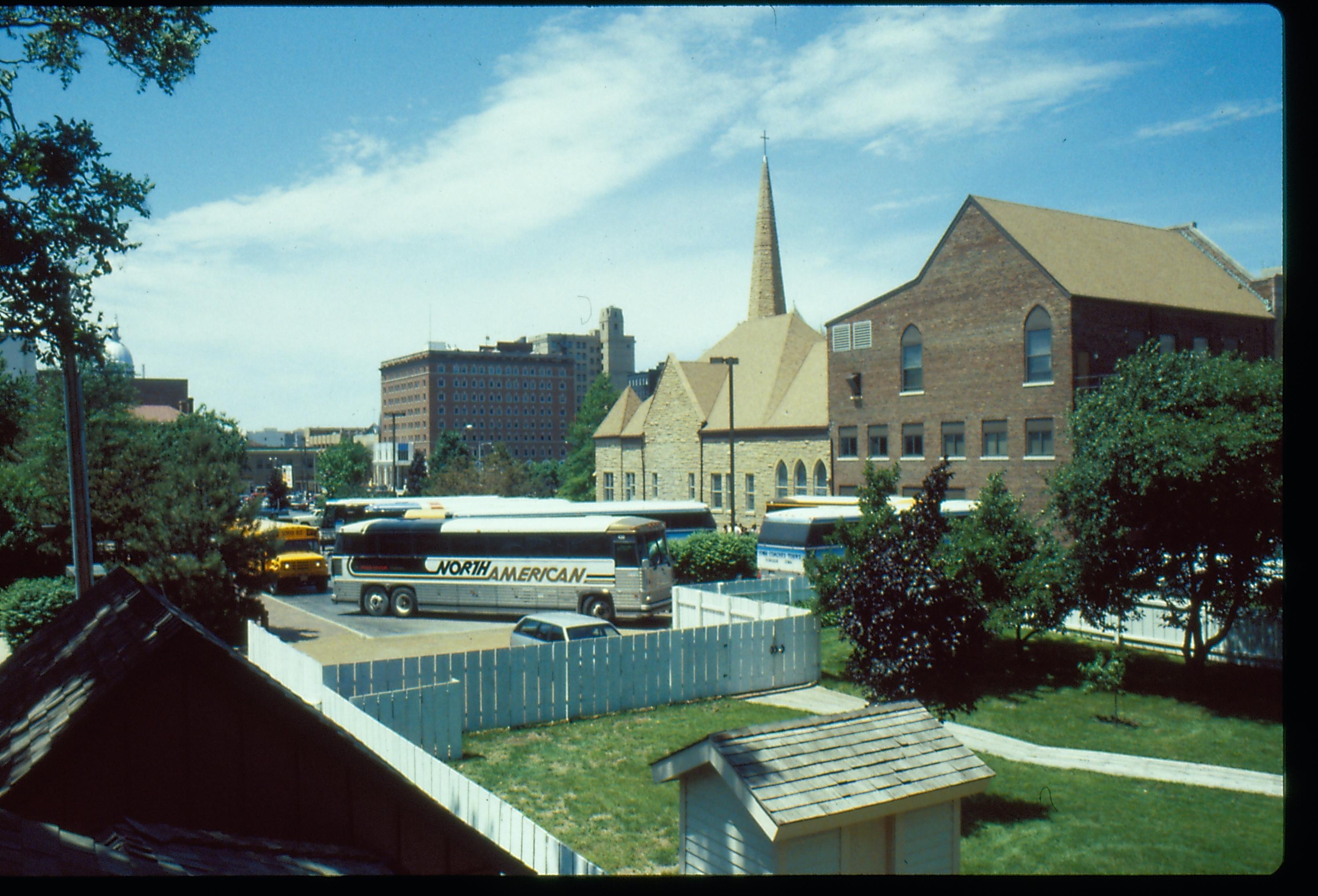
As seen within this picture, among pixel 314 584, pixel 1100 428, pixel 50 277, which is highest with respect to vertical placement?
pixel 50 277

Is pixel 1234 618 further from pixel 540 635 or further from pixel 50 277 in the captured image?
pixel 50 277

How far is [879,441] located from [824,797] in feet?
109

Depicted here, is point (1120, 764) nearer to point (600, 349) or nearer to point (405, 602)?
point (405, 602)

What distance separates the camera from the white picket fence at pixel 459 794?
6906 mm

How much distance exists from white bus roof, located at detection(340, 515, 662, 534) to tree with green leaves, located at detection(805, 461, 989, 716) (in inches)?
497

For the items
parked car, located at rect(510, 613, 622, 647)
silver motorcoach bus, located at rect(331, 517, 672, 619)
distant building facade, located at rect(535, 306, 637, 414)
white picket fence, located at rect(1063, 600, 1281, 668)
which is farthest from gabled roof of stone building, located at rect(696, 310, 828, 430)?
distant building facade, located at rect(535, 306, 637, 414)

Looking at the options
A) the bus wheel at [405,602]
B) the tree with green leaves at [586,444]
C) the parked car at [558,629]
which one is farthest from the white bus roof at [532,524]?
the tree with green leaves at [586,444]

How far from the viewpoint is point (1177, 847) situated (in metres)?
9.00

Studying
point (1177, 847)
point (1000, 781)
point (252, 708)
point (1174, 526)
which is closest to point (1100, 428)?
point (1174, 526)

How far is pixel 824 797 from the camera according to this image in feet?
22.1

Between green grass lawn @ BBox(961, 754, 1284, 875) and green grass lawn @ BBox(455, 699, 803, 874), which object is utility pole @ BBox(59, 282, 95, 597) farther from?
green grass lawn @ BBox(961, 754, 1284, 875)

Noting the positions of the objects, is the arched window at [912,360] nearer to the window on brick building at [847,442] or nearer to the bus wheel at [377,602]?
the window on brick building at [847,442]

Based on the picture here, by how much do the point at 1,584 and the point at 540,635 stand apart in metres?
16.6

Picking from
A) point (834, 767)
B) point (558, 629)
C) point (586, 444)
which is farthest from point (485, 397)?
point (834, 767)
